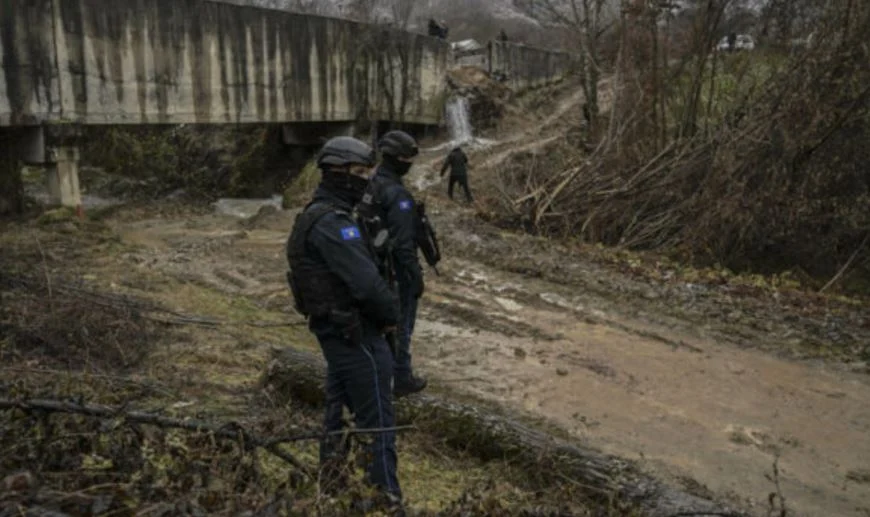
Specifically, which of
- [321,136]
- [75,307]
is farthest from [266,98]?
[75,307]

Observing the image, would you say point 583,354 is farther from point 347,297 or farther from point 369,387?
point 347,297

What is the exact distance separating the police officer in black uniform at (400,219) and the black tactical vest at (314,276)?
4.82ft

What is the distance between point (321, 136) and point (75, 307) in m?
15.1

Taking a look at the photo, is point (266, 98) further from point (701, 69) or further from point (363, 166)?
point (363, 166)

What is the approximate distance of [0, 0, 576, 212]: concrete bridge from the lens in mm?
13844

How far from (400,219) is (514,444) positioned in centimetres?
180

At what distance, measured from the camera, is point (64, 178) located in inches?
584

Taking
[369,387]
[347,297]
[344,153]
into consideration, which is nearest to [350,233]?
[347,297]

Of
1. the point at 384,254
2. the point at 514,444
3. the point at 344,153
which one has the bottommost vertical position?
the point at 514,444

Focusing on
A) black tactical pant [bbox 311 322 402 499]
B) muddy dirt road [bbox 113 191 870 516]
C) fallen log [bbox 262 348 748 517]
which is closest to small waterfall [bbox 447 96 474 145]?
muddy dirt road [bbox 113 191 870 516]

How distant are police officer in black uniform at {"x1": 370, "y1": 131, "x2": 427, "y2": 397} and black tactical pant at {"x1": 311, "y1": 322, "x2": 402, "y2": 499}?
142 cm

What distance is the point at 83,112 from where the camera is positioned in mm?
14555

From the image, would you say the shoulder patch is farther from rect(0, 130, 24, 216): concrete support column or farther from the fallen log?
rect(0, 130, 24, 216): concrete support column

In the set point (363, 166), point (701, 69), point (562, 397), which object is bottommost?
point (562, 397)
